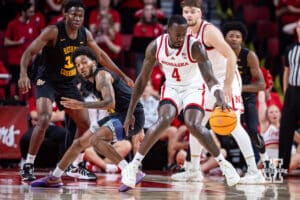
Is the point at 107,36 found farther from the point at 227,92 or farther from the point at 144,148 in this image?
the point at 144,148

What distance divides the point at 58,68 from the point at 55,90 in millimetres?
240

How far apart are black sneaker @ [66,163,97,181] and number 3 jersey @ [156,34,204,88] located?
165 cm

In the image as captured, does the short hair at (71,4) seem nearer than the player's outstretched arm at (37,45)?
No

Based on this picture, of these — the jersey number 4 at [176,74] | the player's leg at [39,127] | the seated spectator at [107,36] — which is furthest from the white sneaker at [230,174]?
the seated spectator at [107,36]

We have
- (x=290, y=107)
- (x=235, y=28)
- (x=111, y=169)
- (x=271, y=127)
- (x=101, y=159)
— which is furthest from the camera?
(x=271, y=127)

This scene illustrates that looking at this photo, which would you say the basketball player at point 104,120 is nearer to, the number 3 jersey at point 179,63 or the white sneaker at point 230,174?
the number 3 jersey at point 179,63

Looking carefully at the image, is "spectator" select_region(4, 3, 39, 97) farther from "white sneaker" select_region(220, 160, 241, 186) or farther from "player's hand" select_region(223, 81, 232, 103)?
"white sneaker" select_region(220, 160, 241, 186)

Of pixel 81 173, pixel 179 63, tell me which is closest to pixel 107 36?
pixel 81 173

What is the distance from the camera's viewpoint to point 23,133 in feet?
36.7

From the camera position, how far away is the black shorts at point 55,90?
340 inches

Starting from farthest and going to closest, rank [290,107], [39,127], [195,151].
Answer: [290,107], [195,151], [39,127]

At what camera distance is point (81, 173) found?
29.5 feet

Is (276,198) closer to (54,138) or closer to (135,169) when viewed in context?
(135,169)

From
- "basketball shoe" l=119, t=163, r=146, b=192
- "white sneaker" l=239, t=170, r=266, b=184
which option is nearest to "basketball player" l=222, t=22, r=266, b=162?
"white sneaker" l=239, t=170, r=266, b=184
